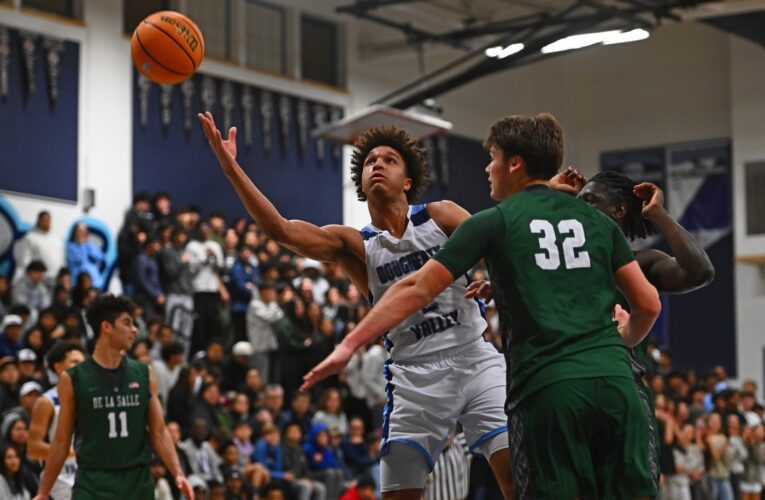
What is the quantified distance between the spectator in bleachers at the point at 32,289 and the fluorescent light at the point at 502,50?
11323 millimetres

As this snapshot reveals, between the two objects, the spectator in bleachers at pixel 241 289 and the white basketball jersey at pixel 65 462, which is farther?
the spectator in bleachers at pixel 241 289

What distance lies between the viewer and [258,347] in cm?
1875

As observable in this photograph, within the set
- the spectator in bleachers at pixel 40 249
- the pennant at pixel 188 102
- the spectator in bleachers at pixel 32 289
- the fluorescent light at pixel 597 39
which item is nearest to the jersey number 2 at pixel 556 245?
the spectator in bleachers at pixel 32 289

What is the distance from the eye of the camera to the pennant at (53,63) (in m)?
21.2

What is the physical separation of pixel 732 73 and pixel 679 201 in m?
3.31

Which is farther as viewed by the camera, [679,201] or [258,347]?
[679,201]

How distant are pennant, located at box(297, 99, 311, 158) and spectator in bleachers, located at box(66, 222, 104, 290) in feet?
25.2

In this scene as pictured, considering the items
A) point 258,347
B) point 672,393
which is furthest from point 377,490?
point 672,393

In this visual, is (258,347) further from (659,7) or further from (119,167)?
(659,7)

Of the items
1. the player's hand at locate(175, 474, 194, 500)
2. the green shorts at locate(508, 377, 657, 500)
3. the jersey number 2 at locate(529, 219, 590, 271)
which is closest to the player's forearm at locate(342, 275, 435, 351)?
the jersey number 2 at locate(529, 219, 590, 271)

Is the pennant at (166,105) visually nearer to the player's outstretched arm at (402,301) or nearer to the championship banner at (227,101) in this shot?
the championship banner at (227,101)

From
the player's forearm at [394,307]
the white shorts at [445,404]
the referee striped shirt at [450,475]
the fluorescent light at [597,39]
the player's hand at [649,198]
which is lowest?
the referee striped shirt at [450,475]

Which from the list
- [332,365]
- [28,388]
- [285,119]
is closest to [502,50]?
[285,119]

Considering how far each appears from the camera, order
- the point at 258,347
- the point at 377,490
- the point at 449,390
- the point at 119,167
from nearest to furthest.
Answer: the point at 449,390
the point at 377,490
the point at 258,347
the point at 119,167
